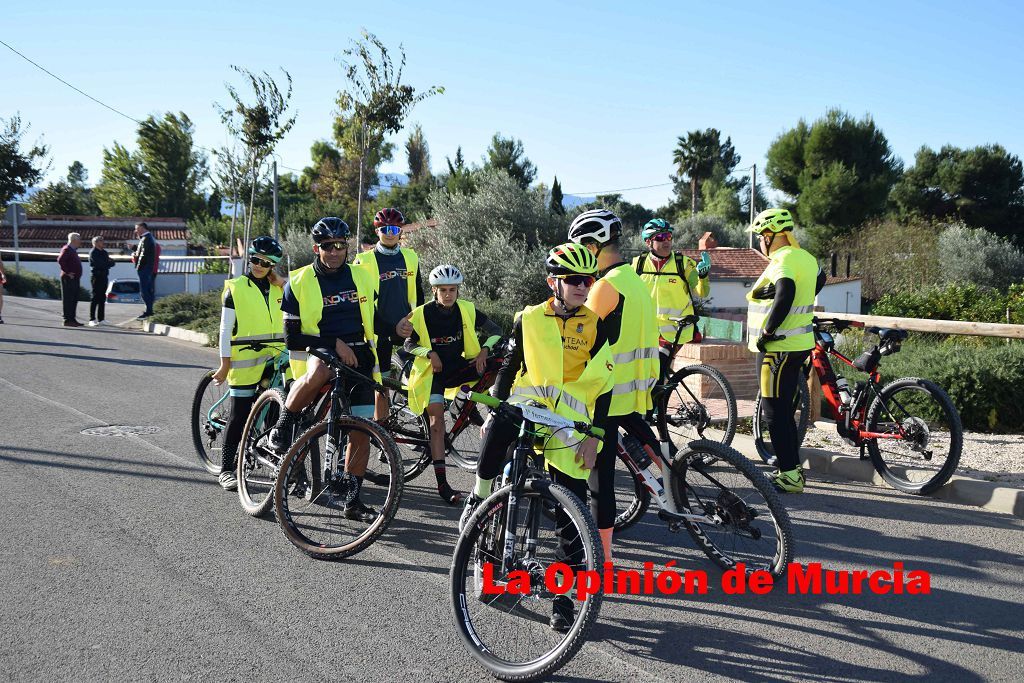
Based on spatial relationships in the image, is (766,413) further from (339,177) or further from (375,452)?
(339,177)

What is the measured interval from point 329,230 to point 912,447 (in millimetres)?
4787

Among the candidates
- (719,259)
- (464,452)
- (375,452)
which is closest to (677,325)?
(464,452)

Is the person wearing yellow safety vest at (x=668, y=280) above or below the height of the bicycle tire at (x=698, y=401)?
above

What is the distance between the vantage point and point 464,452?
797 cm

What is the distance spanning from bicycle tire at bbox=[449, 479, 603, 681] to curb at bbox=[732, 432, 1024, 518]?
161 inches


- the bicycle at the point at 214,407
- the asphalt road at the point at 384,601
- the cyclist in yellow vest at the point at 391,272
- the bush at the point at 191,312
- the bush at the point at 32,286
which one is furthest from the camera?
the bush at the point at 32,286

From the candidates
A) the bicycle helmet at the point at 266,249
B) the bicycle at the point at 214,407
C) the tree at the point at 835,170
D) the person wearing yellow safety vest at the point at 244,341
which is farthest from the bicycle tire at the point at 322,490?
the tree at the point at 835,170

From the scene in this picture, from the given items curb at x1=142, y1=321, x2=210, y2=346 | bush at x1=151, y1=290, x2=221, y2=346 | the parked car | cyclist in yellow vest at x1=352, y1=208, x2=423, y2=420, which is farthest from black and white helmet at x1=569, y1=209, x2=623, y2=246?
the parked car

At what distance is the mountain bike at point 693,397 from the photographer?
7.80 metres

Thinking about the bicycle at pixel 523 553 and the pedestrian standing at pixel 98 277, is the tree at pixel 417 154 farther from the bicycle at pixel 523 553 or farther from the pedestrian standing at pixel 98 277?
the bicycle at pixel 523 553

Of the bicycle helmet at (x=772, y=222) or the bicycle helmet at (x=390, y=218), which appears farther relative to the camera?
the bicycle helmet at (x=390, y=218)

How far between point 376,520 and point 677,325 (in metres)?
3.65

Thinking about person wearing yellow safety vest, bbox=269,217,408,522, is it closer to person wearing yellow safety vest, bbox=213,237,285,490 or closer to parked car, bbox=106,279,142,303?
person wearing yellow safety vest, bbox=213,237,285,490

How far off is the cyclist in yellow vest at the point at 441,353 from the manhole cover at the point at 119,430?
11.7 ft
